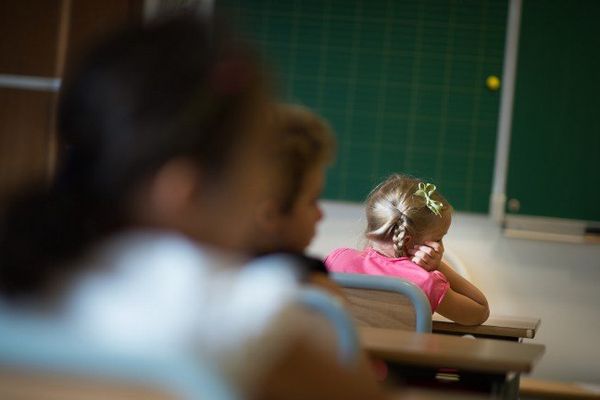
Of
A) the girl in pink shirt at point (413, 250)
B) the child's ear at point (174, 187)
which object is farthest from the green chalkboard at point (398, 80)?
the child's ear at point (174, 187)

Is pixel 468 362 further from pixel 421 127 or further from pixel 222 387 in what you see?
pixel 421 127

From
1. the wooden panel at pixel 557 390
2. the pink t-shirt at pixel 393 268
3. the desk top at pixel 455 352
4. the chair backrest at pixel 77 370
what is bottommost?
the wooden panel at pixel 557 390

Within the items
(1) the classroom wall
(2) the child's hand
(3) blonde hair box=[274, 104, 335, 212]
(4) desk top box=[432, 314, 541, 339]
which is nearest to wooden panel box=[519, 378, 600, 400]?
(1) the classroom wall

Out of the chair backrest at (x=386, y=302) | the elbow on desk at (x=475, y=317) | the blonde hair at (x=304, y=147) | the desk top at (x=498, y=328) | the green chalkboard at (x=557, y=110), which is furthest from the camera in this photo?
the green chalkboard at (x=557, y=110)

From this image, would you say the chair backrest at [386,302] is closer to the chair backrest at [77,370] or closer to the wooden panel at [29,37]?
the chair backrest at [77,370]

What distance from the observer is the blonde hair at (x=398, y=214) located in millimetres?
3529

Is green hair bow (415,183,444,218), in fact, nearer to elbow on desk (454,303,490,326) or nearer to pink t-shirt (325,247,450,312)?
pink t-shirt (325,247,450,312)

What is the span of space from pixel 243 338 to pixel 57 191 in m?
0.22

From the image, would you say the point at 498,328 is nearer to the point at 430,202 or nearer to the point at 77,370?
the point at 430,202

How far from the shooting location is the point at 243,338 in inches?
25.5

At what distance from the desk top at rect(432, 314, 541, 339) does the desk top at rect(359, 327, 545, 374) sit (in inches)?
35.3

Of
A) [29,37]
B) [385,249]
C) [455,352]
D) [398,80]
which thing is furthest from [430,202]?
[29,37]

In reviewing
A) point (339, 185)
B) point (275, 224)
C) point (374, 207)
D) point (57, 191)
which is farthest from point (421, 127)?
point (57, 191)

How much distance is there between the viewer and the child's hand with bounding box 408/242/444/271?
3463 millimetres
